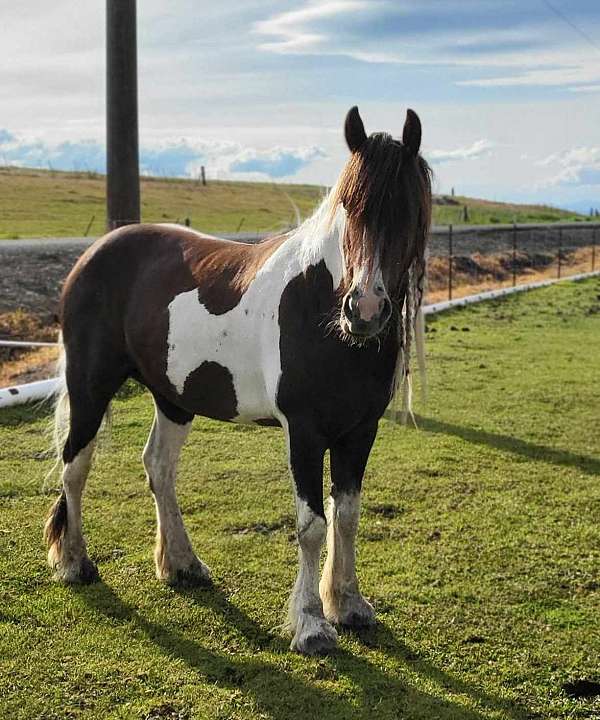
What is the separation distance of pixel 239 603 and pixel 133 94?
4.57 m

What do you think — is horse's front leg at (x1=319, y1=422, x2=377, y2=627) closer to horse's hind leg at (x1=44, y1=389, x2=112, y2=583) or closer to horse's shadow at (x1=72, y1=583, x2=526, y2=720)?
horse's shadow at (x1=72, y1=583, x2=526, y2=720)

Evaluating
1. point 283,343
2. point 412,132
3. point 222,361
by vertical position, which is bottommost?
point 222,361

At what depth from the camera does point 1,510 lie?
17.0 ft

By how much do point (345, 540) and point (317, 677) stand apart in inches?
27.5

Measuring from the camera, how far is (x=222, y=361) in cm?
388

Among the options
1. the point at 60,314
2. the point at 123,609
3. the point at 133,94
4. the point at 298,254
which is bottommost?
the point at 123,609

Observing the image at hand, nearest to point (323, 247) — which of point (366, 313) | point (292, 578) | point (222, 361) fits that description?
point (366, 313)

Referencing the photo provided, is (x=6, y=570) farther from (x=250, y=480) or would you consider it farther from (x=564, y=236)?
(x=564, y=236)

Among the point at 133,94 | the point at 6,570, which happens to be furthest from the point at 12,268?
the point at 6,570

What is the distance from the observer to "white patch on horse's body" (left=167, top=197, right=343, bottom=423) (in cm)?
358

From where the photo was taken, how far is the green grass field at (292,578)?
3.29 meters

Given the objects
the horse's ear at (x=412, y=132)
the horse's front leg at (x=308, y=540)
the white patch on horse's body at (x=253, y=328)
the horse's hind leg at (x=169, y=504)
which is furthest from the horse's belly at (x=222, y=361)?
the horse's ear at (x=412, y=132)

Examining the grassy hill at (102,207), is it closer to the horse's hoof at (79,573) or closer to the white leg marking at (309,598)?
the horse's hoof at (79,573)

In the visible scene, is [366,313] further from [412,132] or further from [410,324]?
[412,132]
